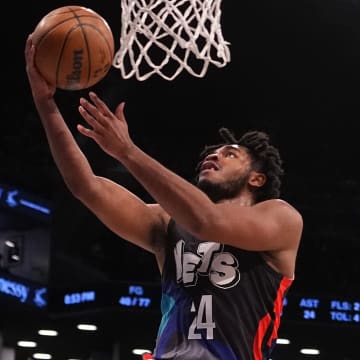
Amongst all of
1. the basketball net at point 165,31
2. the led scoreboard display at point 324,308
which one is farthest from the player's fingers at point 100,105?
the led scoreboard display at point 324,308

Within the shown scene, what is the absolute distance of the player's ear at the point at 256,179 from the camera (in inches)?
130

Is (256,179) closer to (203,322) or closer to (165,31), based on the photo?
(203,322)


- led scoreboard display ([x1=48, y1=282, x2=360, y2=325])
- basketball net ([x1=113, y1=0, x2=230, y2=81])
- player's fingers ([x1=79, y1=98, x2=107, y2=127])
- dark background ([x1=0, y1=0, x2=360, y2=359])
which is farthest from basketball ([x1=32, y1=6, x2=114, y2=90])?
led scoreboard display ([x1=48, y1=282, x2=360, y2=325])

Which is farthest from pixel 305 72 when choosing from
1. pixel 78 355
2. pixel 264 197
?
pixel 264 197

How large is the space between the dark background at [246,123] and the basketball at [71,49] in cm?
676

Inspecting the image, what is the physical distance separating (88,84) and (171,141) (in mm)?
10514

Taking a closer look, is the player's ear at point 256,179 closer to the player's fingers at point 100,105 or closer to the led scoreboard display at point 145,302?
the player's fingers at point 100,105

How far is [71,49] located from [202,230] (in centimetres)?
74

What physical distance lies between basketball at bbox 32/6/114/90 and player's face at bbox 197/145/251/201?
1.65ft

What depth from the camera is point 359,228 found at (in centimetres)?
1234

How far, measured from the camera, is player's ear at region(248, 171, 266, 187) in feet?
10.8

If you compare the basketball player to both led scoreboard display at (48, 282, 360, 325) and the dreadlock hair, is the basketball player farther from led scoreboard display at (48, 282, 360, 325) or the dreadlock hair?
led scoreboard display at (48, 282, 360, 325)

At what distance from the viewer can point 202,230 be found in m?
2.81

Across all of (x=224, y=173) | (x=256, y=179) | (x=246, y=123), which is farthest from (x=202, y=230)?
(x=246, y=123)
